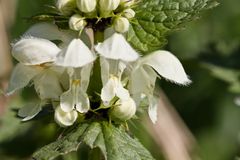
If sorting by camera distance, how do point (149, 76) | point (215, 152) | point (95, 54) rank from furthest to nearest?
point (215, 152)
point (149, 76)
point (95, 54)

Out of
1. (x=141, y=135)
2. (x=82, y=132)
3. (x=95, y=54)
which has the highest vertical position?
(x=95, y=54)

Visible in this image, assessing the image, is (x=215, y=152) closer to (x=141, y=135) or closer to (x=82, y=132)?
(x=141, y=135)

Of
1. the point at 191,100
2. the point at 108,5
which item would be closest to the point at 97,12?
the point at 108,5

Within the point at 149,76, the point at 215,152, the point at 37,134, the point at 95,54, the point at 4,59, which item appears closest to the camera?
the point at 95,54

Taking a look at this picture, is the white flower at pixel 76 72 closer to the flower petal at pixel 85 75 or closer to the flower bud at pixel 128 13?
the flower petal at pixel 85 75

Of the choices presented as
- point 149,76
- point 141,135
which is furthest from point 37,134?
point 149,76

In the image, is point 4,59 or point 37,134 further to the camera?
point 4,59
